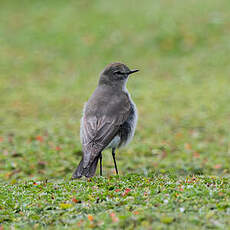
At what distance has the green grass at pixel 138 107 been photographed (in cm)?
559

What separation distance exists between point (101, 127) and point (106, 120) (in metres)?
0.20

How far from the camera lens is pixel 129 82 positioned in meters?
20.7

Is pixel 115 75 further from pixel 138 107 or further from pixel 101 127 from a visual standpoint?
pixel 138 107

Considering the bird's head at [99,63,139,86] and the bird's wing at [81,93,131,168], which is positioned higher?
the bird's head at [99,63,139,86]

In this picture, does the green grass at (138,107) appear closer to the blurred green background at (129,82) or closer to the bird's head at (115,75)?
the blurred green background at (129,82)

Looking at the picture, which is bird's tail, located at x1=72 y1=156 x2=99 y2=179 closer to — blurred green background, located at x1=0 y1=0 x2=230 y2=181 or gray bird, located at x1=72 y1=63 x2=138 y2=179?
gray bird, located at x1=72 y1=63 x2=138 y2=179

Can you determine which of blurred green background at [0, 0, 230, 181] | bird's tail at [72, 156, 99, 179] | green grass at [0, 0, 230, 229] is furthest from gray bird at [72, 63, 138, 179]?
blurred green background at [0, 0, 230, 181]

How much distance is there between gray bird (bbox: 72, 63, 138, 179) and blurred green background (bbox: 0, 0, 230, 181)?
1878mm

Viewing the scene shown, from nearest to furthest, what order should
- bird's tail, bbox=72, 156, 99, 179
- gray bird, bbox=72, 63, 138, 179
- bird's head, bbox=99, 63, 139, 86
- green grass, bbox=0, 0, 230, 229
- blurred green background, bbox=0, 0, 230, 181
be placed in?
green grass, bbox=0, 0, 230, 229 < bird's tail, bbox=72, 156, 99, 179 < gray bird, bbox=72, 63, 138, 179 < bird's head, bbox=99, 63, 139, 86 < blurred green background, bbox=0, 0, 230, 181

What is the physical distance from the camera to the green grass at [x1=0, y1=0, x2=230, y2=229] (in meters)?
5.59

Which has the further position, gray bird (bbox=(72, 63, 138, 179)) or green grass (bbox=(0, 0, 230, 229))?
gray bird (bbox=(72, 63, 138, 179))

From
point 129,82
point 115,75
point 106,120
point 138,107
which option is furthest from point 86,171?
point 129,82

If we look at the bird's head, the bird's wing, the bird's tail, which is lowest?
the bird's tail

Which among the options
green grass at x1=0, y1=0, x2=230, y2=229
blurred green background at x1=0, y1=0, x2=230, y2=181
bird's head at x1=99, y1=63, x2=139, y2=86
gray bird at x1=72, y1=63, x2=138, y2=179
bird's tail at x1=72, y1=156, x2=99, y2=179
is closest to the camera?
green grass at x1=0, y1=0, x2=230, y2=229
